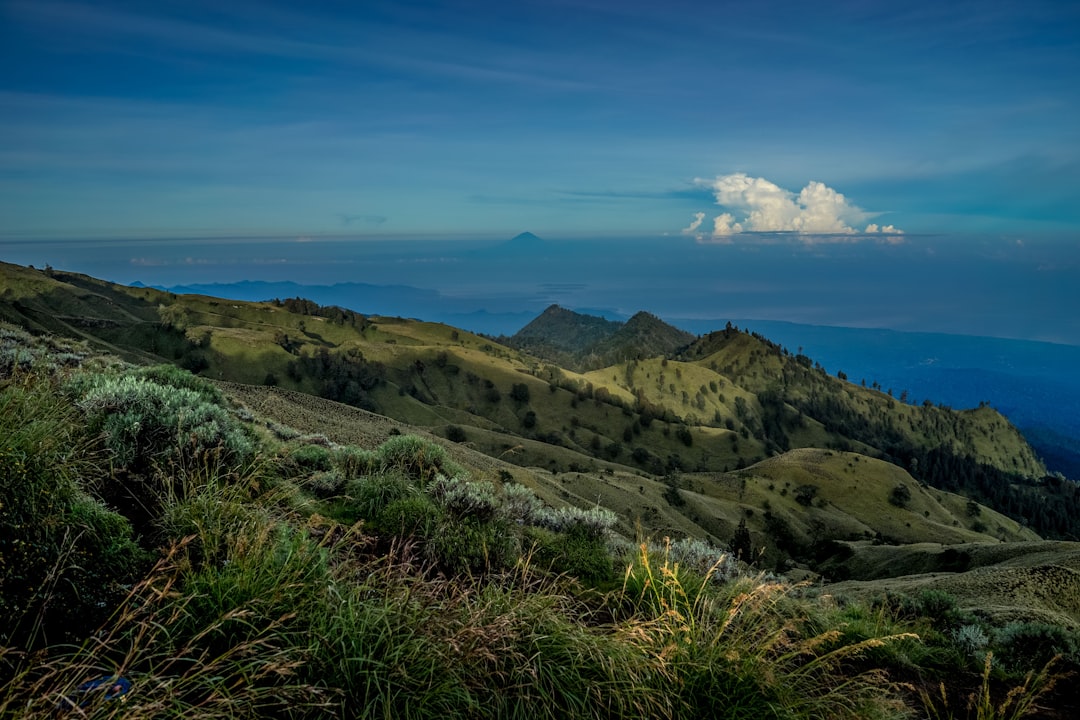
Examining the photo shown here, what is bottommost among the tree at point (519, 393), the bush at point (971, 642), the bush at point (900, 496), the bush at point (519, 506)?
the bush at point (900, 496)

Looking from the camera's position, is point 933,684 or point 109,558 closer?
point 109,558

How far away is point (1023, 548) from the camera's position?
29172mm

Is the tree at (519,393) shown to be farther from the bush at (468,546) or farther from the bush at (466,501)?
the bush at (468,546)

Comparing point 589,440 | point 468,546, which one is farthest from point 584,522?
point 589,440

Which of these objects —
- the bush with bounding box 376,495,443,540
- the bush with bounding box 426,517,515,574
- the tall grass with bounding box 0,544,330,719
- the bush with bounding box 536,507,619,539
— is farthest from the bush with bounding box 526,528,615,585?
the tall grass with bounding box 0,544,330,719

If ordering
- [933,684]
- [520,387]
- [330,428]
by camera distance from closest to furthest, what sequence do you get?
[933,684]
[330,428]
[520,387]

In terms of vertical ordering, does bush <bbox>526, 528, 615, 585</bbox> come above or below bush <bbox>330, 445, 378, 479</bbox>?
below

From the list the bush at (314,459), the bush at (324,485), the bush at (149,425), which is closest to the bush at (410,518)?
the bush at (324,485)

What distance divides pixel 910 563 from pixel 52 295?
164m

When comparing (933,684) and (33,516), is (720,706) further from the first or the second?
(33,516)

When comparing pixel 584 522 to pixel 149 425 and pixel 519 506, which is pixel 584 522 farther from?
pixel 149 425

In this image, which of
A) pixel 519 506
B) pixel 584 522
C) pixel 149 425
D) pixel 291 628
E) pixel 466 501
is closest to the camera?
pixel 291 628

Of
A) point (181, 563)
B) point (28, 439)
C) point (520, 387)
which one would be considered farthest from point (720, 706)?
point (520, 387)

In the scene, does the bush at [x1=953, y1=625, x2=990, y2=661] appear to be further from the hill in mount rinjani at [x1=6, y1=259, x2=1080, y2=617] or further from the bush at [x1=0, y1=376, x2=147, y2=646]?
the hill in mount rinjani at [x1=6, y1=259, x2=1080, y2=617]
